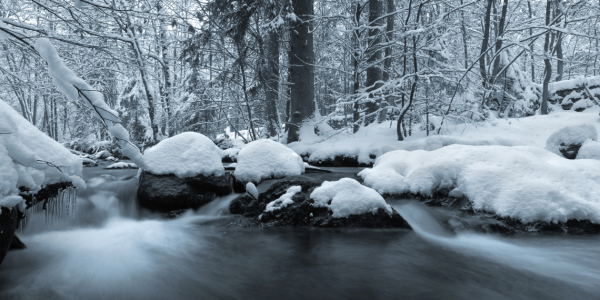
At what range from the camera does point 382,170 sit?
5.66 metres

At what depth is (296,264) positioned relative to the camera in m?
3.47

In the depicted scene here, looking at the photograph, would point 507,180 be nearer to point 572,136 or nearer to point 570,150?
point 570,150

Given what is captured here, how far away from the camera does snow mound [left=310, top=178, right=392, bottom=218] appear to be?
4125 millimetres

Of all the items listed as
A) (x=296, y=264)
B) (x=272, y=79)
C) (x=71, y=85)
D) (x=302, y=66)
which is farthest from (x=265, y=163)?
(x=272, y=79)

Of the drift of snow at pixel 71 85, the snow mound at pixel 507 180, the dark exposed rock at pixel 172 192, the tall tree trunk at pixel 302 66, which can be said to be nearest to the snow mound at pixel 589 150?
the snow mound at pixel 507 180

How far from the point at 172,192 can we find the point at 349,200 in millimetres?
2931

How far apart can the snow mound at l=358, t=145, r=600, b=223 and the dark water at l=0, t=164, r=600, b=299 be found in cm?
36

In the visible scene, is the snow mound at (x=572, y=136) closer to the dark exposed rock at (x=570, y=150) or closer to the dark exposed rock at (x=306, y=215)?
the dark exposed rock at (x=570, y=150)

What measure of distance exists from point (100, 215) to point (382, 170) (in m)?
4.75

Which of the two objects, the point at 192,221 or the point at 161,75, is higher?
the point at 161,75

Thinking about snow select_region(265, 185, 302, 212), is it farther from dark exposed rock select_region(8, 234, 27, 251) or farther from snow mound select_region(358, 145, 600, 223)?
dark exposed rock select_region(8, 234, 27, 251)

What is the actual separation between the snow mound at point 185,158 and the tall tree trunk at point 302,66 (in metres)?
4.13

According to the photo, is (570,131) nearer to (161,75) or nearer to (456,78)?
(456,78)

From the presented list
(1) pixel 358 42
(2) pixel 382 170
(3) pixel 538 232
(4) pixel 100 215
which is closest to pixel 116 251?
(4) pixel 100 215
